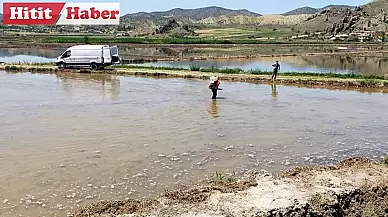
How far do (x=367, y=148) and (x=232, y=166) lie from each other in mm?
4960

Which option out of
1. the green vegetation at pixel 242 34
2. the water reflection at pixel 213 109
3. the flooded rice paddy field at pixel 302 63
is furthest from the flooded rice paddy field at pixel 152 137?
the green vegetation at pixel 242 34

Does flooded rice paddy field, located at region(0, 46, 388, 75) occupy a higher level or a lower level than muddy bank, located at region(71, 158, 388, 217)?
higher

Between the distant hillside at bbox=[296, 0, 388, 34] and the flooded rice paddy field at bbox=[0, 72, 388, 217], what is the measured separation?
95.3 meters

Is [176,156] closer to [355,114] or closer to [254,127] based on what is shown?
[254,127]

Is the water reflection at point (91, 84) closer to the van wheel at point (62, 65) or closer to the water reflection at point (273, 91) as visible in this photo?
the van wheel at point (62, 65)

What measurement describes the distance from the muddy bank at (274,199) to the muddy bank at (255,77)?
822 inches

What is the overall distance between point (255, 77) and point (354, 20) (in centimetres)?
9954

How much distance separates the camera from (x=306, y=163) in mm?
12906

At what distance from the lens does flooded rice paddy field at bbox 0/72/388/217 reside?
10.6m

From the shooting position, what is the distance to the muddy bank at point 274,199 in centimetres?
811

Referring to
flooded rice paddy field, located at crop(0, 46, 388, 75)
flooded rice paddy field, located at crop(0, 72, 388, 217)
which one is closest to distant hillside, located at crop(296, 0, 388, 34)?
flooded rice paddy field, located at crop(0, 46, 388, 75)

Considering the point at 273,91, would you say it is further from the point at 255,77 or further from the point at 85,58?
the point at 85,58

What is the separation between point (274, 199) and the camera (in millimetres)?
8406

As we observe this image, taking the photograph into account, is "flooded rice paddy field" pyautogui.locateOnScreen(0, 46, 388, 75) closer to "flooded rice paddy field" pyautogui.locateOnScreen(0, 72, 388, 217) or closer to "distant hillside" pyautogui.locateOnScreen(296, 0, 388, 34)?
"flooded rice paddy field" pyautogui.locateOnScreen(0, 72, 388, 217)
